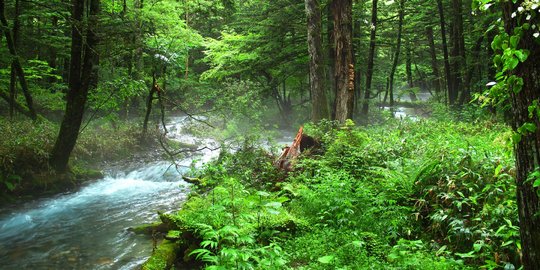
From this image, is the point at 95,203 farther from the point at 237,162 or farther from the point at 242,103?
the point at 242,103

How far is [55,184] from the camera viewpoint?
1204 cm

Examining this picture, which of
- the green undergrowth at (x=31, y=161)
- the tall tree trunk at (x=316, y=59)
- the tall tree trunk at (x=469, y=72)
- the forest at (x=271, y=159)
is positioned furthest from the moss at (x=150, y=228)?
the tall tree trunk at (x=469, y=72)

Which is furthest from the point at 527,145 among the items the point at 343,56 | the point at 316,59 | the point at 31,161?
the point at 31,161

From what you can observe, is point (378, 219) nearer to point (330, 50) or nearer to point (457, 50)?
point (330, 50)

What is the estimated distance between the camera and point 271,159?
34.4 ft

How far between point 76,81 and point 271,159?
20.1ft

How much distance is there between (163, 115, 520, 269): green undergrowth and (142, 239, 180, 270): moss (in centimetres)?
22

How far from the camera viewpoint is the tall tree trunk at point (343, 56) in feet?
36.4

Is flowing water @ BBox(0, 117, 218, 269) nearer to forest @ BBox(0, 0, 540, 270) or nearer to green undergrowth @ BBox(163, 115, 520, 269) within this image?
forest @ BBox(0, 0, 540, 270)

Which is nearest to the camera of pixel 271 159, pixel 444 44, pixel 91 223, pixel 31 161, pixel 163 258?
pixel 163 258

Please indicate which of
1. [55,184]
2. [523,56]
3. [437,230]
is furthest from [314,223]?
[55,184]

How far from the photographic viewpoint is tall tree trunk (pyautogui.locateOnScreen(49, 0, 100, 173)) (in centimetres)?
1017

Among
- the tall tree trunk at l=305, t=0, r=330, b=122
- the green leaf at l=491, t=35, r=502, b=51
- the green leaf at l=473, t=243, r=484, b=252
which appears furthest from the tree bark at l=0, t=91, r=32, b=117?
the green leaf at l=491, t=35, r=502, b=51

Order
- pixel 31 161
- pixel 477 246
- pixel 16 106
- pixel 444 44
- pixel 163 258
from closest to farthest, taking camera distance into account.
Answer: pixel 477 246, pixel 163 258, pixel 31 161, pixel 16 106, pixel 444 44
